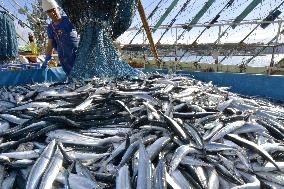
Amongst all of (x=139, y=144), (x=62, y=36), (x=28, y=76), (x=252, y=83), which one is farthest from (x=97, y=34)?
(x=139, y=144)

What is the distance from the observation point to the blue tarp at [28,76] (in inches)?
360

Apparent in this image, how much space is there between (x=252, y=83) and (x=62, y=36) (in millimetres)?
4920

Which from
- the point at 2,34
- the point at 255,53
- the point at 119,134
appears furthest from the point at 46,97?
the point at 255,53

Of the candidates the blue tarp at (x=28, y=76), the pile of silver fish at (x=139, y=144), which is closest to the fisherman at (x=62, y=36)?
the blue tarp at (x=28, y=76)

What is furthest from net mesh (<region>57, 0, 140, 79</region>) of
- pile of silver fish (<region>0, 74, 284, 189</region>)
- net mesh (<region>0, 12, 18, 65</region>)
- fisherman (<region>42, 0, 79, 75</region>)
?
net mesh (<region>0, 12, 18, 65</region>)

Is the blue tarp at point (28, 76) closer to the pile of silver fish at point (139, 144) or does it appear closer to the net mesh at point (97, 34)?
the net mesh at point (97, 34)

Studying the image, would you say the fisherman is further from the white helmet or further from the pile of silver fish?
the pile of silver fish

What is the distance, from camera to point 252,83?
27.2 ft

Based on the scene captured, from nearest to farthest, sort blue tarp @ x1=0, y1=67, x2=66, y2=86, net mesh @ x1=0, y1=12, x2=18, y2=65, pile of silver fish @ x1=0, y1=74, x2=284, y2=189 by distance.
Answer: pile of silver fish @ x1=0, y1=74, x2=284, y2=189
blue tarp @ x1=0, y1=67, x2=66, y2=86
net mesh @ x1=0, y1=12, x2=18, y2=65

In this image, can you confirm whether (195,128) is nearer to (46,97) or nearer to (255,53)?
(46,97)

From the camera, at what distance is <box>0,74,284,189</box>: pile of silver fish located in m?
3.19

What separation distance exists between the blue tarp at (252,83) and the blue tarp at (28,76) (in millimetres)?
4458

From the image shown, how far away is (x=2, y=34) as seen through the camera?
11219 millimetres

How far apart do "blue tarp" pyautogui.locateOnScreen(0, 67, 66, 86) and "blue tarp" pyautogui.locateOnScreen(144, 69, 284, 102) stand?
4458mm
